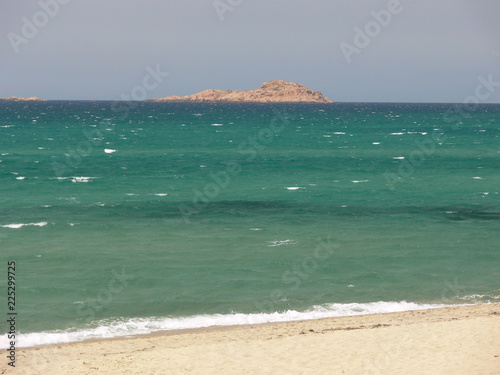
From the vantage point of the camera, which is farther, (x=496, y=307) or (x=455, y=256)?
(x=455, y=256)

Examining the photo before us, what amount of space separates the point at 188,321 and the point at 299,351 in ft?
18.9

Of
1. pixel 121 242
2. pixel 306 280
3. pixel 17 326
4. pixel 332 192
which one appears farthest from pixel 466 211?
pixel 17 326

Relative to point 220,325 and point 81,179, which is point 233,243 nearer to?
point 220,325

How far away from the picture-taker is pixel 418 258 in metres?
31.7

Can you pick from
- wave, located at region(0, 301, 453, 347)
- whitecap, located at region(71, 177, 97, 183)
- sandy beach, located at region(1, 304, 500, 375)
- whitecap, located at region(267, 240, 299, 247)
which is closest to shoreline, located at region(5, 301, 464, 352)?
wave, located at region(0, 301, 453, 347)

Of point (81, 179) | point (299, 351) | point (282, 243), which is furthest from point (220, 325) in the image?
point (81, 179)

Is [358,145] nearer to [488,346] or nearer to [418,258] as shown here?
[418,258]

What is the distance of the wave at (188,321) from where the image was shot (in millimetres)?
21531

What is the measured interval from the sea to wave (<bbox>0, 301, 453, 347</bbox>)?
84 mm

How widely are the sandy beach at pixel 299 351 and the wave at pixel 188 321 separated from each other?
0.76 metres

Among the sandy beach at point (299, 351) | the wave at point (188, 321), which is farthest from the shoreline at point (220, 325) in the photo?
the sandy beach at point (299, 351)

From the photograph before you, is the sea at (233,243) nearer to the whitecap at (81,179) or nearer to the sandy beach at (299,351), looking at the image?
the whitecap at (81,179)

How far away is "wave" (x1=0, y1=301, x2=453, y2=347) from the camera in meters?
21.5

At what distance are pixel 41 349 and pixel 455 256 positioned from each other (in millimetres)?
21859
